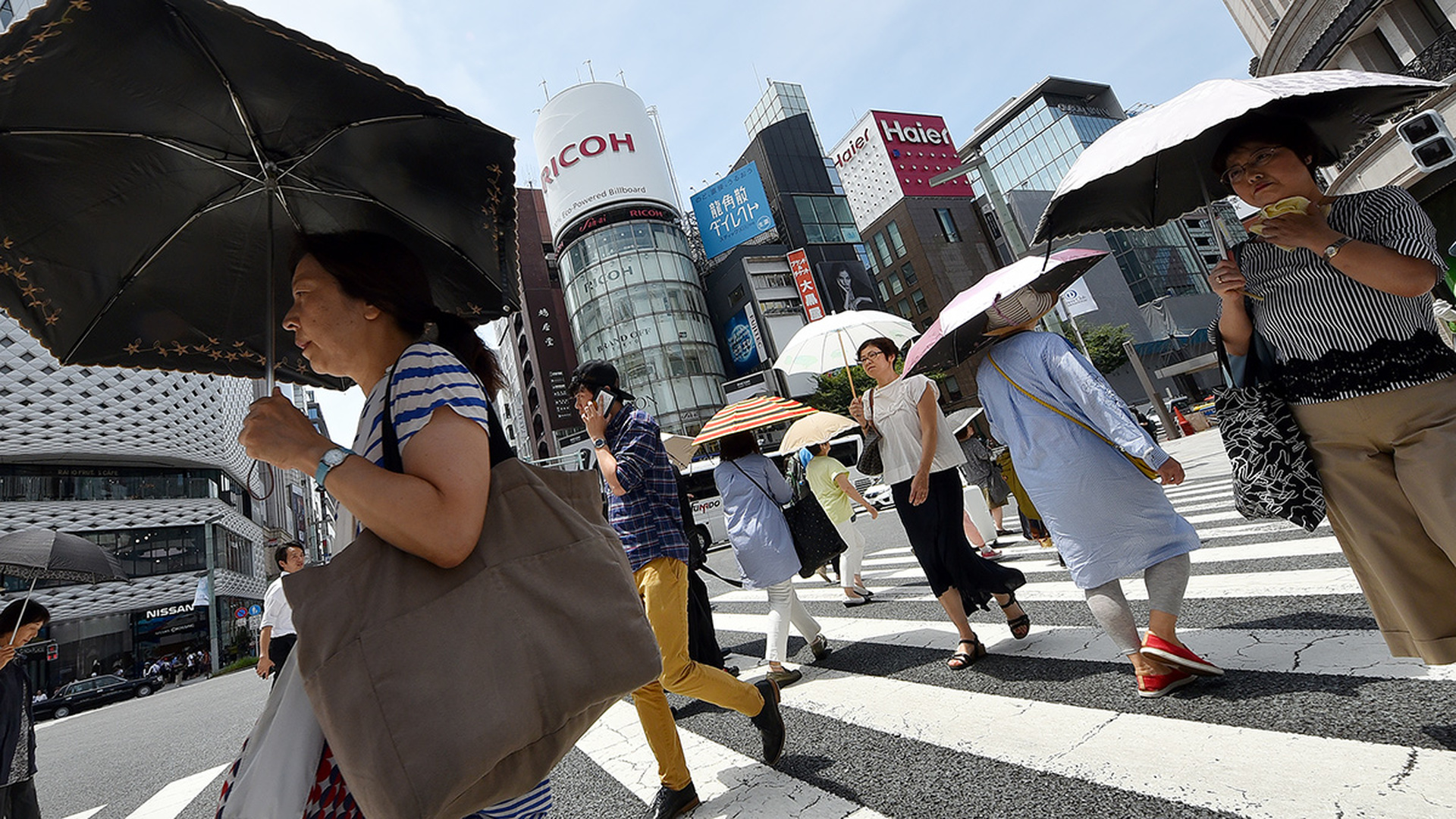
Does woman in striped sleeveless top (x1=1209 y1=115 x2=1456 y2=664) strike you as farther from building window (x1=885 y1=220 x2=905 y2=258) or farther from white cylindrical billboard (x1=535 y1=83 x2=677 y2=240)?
building window (x1=885 y1=220 x2=905 y2=258)

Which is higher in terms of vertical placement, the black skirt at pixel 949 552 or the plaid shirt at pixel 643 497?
the plaid shirt at pixel 643 497

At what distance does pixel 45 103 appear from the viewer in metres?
1.49

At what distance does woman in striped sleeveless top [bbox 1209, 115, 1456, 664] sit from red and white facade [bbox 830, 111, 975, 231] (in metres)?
60.0

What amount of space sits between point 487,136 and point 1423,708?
336 cm

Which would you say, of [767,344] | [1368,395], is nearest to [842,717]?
[1368,395]

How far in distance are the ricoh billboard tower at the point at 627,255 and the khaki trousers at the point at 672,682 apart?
1600 inches

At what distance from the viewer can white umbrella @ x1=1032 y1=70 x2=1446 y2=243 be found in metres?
2.11

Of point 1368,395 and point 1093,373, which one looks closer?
point 1368,395

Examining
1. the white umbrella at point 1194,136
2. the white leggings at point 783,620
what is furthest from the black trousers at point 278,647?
the white umbrella at point 1194,136

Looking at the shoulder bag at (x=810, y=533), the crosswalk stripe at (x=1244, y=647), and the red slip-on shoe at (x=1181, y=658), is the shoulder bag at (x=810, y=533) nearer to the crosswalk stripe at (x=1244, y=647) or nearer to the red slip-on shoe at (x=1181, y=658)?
the crosswalk stripe at (x=1244, y=647)

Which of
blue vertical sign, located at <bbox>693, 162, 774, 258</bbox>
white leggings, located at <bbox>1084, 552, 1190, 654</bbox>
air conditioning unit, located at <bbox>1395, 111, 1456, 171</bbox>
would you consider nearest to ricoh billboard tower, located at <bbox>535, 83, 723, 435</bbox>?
blue vertical sign, located at <bbox>693, 162, 774, 258</bbox>

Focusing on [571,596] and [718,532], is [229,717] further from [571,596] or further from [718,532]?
[718,532]

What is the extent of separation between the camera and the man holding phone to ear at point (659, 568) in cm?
261

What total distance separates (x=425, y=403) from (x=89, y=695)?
29355 millimetres
